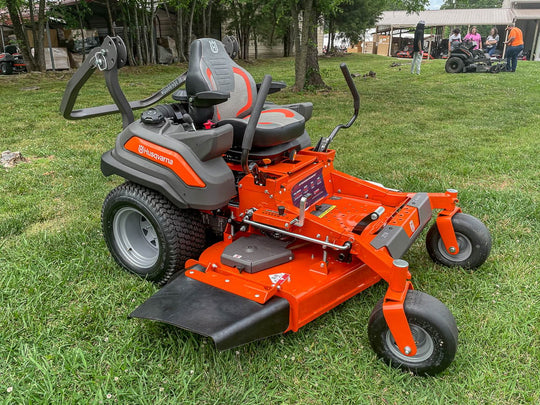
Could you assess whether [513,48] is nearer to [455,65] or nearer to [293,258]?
[455,65]

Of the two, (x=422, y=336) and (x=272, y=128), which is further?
(x=272, y=128)

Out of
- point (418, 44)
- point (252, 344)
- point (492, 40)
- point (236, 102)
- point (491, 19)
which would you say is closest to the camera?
point (252, 344)

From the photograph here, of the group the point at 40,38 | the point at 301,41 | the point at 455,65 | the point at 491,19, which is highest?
the point at 491,19

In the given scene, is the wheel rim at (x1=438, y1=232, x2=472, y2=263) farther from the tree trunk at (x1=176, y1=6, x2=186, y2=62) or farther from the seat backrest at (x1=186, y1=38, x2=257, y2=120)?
the tree trunk at (x1=176, y1=6, x2=186, y2=62)

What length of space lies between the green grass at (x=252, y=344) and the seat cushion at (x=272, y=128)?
1054 millimetres

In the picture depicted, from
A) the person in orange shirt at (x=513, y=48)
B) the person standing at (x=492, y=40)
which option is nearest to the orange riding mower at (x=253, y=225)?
the person in orange shirt at (x=513, y=48)

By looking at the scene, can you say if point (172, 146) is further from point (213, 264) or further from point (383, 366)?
point (383, 366)

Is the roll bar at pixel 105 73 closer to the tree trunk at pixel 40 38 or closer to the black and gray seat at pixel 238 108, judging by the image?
the black and gray seat at pixel 238 108

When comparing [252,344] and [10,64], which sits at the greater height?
[10,64]

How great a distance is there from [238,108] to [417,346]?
2.02m

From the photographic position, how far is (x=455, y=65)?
44.9 feet

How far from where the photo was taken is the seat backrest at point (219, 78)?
3123mm

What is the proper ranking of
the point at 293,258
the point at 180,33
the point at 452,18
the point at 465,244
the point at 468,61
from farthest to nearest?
the point at 452,18
the point at 180,33
the point at 468,61
the point at 465,244
the point at 293,258

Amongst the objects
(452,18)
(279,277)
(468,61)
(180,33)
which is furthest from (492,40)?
(452,18)
